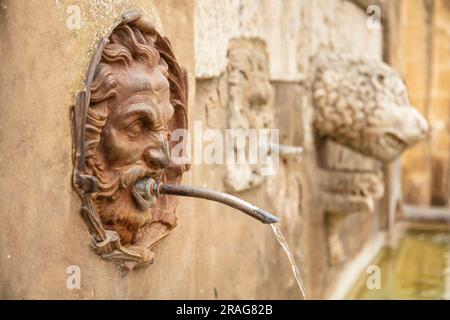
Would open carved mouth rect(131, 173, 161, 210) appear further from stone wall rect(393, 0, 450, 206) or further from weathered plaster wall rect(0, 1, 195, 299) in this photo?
stone wall rect(393, 0, 450, 206)

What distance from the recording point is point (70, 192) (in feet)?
4.58

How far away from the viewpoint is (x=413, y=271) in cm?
520

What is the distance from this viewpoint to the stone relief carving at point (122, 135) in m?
1.41

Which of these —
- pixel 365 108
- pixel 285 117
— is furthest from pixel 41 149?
pixel 365 108

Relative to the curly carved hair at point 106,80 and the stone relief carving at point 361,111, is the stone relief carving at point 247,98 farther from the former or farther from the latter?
the curly carved hair at point 106,80

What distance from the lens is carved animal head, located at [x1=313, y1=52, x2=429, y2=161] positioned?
11.3 feet

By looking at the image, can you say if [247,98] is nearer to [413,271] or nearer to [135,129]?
[135,129]

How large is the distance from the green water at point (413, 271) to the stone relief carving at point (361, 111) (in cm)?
67

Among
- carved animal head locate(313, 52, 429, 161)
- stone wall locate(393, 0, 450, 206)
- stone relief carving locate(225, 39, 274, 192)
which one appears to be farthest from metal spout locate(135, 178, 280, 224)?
stone wall locate(393, 0, 450, 206)

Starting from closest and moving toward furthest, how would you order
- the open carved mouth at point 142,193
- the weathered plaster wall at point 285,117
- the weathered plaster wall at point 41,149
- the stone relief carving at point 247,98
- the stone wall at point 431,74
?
the weathered plaster wall at point 41,149
the open carved mouth at point 142,193
the weathered plaster wall at point 285,117
the stone relief carving at point 247,98
the stone wall at point 431,74

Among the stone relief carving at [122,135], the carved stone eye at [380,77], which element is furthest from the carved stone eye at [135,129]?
the carved stone eye at [380,77]

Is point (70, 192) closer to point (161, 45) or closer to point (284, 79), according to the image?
point (161, 45)

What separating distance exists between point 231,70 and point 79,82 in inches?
43.5
